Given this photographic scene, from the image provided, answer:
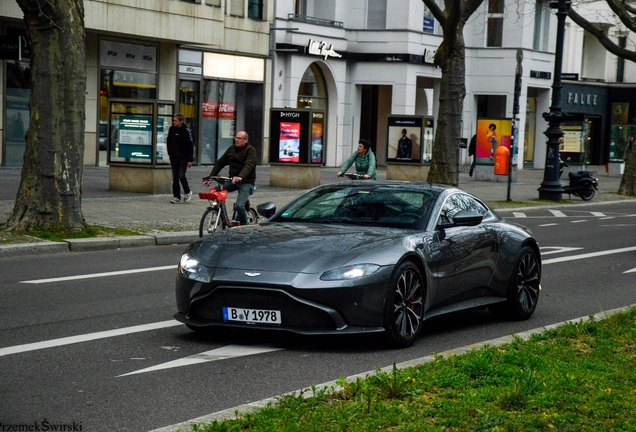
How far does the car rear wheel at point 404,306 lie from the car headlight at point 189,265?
1512mm

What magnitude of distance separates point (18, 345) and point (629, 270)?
9619 mm

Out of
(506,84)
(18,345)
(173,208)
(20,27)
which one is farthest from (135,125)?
(506,84)

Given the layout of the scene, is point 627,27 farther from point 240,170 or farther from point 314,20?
point 240,170

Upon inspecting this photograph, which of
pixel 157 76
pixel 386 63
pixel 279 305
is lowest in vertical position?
pixel 279 305

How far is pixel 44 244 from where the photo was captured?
15.0 m

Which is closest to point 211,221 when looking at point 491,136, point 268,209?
A: point 268,209

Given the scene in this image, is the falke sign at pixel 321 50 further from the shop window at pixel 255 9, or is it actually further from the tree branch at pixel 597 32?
the tree branch at pixel 597 32

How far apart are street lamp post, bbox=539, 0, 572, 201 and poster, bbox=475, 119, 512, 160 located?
8615mm

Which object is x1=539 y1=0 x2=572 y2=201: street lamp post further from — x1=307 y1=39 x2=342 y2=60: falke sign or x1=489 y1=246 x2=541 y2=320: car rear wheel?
x1=489 y1=246 x2=541 y2=320: car rear wheel

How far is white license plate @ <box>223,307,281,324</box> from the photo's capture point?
8086 mm

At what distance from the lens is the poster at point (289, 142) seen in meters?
29.5

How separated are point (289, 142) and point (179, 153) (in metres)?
7.34

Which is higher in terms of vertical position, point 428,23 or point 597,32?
point 428,23

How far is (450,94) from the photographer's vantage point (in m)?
26.6
